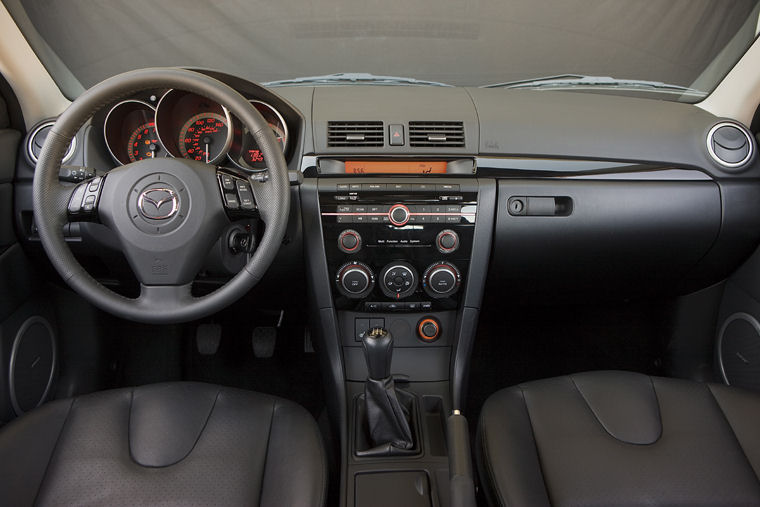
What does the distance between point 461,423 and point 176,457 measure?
624 millimetres

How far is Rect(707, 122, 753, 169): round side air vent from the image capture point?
57.9 inches

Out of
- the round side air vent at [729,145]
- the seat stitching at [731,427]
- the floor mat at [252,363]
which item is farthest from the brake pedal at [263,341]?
the round side air vent at [729,145]

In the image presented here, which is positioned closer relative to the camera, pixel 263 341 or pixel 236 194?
pixel 236 194

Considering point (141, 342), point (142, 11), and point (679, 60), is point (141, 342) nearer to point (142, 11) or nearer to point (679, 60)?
point (142, 11)

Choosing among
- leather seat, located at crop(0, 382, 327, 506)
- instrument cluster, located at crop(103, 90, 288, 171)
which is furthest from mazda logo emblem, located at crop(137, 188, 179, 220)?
leather seat, located at crop(0, 382, 327, 506)

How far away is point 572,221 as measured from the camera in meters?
1.47

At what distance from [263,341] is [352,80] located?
3.60ft

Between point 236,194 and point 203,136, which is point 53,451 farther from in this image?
point 203,136

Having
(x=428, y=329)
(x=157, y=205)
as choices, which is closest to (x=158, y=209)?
(x=157, y=205)

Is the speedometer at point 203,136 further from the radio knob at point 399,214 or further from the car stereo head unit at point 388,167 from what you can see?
the radio knob at point 399,214

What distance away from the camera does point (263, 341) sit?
7.05ft

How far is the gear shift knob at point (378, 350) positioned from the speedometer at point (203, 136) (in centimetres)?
65

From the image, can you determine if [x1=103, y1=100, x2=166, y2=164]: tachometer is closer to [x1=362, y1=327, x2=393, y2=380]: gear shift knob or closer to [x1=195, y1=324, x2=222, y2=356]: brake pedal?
[x1=362, y1=327, x2=393, y2=380]: gear shift knob

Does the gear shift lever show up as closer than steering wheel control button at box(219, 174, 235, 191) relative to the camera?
No
